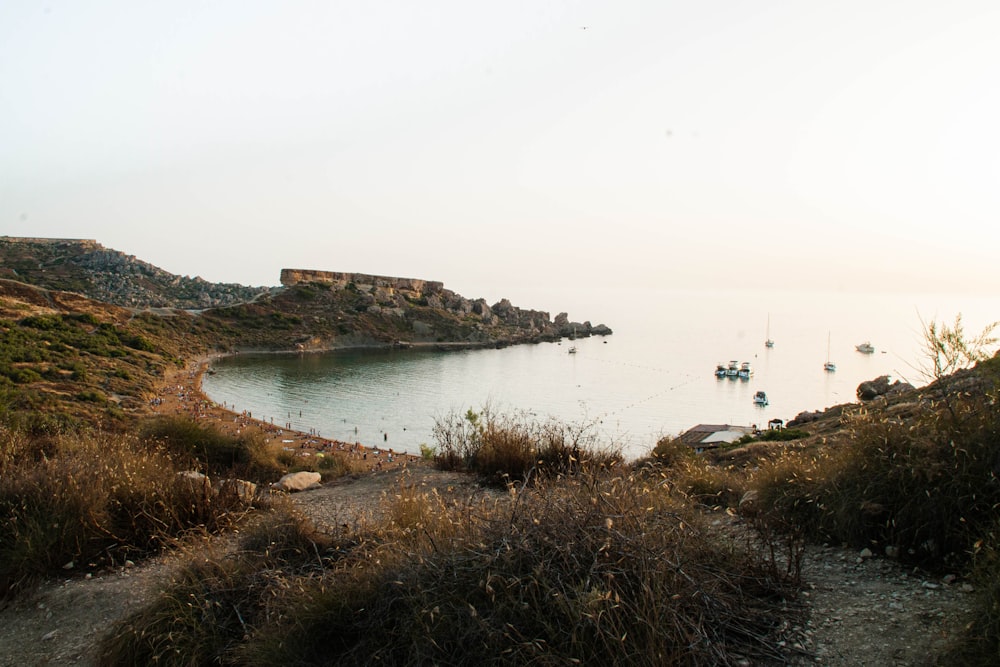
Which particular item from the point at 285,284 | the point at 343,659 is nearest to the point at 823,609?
the point at 343,659

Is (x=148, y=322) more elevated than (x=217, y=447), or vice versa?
(x=148, y=322)

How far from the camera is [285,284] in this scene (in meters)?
137

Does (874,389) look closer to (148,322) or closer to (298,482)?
(298,482)

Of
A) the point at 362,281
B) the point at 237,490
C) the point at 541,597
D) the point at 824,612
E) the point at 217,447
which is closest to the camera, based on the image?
the point at 541,597

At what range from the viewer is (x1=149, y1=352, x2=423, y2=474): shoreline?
90.0ft

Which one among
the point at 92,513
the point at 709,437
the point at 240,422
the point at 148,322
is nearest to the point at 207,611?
the point at 92,513

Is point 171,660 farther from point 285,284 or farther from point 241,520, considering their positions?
point 285,284

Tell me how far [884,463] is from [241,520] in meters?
6.24

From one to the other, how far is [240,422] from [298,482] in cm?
3037

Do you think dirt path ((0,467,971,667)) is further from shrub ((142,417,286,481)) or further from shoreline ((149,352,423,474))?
shoreline ((149,352,423,474))

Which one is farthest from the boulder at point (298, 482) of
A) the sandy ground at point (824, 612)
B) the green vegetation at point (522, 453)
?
the sandy ground at point (824, 612)

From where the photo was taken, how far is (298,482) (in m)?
9.65

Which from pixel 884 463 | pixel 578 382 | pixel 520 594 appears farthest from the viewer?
pixel 578 382

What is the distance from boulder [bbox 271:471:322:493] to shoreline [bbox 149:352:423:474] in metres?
4.31
